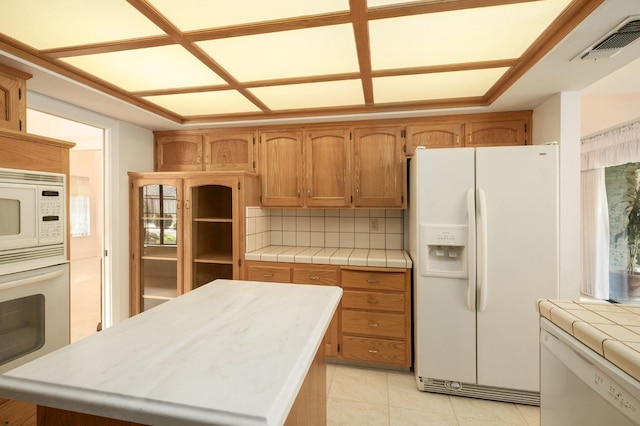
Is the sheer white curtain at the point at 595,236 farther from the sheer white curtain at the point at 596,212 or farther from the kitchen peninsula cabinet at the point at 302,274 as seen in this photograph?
the kitchen peninsula cabinet at the point at 302,274

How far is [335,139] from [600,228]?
3.30 meters

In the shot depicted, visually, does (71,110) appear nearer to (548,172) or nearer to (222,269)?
(222,269)

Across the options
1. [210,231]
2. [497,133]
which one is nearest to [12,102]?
[210,231]

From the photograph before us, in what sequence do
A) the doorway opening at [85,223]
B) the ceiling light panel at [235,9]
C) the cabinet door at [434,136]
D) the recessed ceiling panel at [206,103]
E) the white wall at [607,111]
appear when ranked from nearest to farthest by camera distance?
the ceiling light panel at [235,9] → the recessed ceiling panel at [206,103] → the cabinet door at [434,136] → the white wall at [607,111] → the doorway opening at [85,223]

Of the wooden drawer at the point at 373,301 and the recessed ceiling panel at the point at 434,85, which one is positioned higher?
the recessed ceiling panel at the point at 434,85

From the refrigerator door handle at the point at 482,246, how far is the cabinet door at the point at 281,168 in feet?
4.95

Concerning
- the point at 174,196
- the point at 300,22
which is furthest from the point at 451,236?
the point at 174,196

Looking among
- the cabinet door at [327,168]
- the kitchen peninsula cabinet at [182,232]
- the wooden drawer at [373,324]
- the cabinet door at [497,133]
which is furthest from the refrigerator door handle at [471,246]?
the kitchen peninsula cabinet at [182,232]

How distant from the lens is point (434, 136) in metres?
2.63

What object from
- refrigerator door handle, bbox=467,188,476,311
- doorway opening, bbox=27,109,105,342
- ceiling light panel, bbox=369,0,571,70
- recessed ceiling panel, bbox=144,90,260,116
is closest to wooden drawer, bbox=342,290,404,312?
refrigerator door handle, bbox=467,188,476,311

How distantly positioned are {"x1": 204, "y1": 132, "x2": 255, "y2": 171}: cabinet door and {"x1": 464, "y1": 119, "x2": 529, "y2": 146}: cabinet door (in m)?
2.01

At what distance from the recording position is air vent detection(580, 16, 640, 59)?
1.33 metres

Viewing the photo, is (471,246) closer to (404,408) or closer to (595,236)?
(404,408)

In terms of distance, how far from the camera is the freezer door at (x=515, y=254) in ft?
6.36
